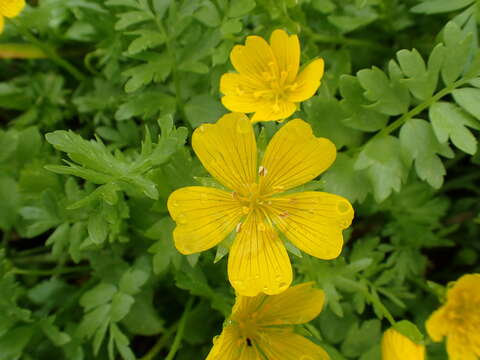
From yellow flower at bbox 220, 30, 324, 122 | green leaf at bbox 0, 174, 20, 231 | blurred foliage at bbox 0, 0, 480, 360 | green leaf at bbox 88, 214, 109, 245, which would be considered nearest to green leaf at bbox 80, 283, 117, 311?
blurred foliage at bbox 0, 0, 480, 360

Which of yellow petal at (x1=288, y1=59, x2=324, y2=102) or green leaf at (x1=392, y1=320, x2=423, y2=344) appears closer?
green leaf at (x1=392, y1=320, x2=423, y2=344)

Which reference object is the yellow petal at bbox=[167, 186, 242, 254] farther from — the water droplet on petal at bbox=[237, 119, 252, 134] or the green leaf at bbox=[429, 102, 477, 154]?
the green leaf at bbox=[429, 102, 477, 154]

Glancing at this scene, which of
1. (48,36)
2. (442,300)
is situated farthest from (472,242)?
(48,36)

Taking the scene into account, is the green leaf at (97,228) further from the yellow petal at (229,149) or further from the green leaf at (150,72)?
the green leaf at (150,72)

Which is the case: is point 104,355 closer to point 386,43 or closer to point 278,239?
point 278,239

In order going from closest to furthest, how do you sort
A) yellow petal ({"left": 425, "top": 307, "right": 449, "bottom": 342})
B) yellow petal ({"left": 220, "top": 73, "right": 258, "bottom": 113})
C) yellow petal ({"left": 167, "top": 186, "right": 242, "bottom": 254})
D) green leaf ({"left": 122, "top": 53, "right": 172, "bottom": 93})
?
1. yellow petal ({"left": 167, "top": 186, "right": 242, "bottom": 254})
2. yellow petal ({"left": 425, "top": 307, "right": 449, "bottom": 342})
3. yellow petal ({"left": 220, "top": 73, "right": 258, "bottom": 113})
4. green leaf ({"left": 122, "top": 53, "right": 172, "bottom": 93})

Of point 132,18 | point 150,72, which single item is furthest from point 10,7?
point 150,72
